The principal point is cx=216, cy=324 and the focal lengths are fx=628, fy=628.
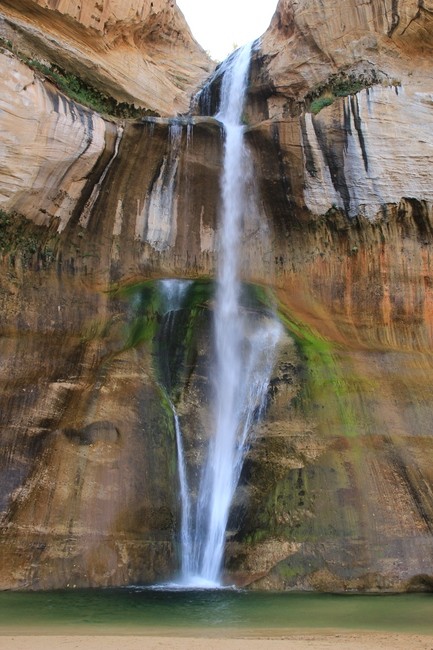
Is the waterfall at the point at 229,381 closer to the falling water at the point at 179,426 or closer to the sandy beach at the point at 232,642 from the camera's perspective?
the falling water at the point at 179,426

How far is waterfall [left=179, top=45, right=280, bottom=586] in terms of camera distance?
11625 mm

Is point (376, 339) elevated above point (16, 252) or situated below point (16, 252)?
below

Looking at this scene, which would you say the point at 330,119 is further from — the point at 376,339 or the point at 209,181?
the point at 376,339

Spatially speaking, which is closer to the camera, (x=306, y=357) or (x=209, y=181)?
(x=306, y=357)

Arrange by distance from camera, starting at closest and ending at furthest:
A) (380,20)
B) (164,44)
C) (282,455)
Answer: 1. (282,455)
2. (380,20)
3. (164,44)

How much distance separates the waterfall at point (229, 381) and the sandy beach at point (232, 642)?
4501 millimetres

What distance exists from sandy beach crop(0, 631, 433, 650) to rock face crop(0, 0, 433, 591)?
426cm

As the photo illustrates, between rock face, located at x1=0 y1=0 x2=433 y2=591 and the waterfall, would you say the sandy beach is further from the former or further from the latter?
the waterfall

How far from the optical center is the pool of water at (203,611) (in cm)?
753

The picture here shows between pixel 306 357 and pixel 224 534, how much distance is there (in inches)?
168

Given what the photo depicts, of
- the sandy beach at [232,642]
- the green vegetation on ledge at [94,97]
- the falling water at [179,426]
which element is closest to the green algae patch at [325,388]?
the falling water at [179,426]

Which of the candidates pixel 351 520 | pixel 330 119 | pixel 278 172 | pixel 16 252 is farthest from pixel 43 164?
pixel 351 520

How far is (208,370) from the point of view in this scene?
45.8ft

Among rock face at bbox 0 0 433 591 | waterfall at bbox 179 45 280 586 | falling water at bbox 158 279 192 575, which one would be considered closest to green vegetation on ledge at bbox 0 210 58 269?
rock face at bbox 0 0 433 591
